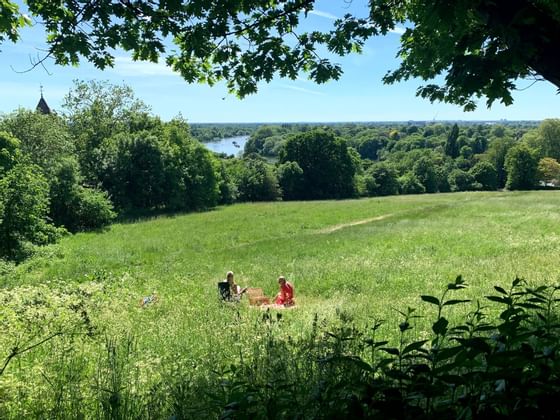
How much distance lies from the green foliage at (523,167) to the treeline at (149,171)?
19cm

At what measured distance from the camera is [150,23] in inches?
220

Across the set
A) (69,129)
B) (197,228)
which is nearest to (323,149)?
(69,129)

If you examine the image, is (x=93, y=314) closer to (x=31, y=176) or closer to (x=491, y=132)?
(x=31, y=176)

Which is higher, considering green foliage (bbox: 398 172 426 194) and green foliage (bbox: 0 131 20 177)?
green foliage (bbox: 0 131 20 177)

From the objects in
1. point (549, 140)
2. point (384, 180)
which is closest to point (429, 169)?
point (384, 180)

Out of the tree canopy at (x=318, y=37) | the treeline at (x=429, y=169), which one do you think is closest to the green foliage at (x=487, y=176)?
the treeline at (x=429, y=169)

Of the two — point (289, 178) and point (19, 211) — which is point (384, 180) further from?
point (19, 211)

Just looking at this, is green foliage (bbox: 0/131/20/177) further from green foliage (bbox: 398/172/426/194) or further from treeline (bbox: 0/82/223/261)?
green foliage (bbox: 398/172/426/194)

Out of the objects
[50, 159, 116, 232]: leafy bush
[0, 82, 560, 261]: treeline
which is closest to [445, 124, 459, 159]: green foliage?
[0, 82, 560, 261]: treeline

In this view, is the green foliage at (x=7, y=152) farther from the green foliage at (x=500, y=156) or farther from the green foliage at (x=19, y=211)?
the green foliage at (x=500, y=156)

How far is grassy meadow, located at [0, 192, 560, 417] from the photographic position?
19.3 feet

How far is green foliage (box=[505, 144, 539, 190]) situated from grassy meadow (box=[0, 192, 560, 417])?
177 ft

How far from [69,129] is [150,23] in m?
56.7

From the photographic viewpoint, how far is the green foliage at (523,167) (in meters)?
85.4
